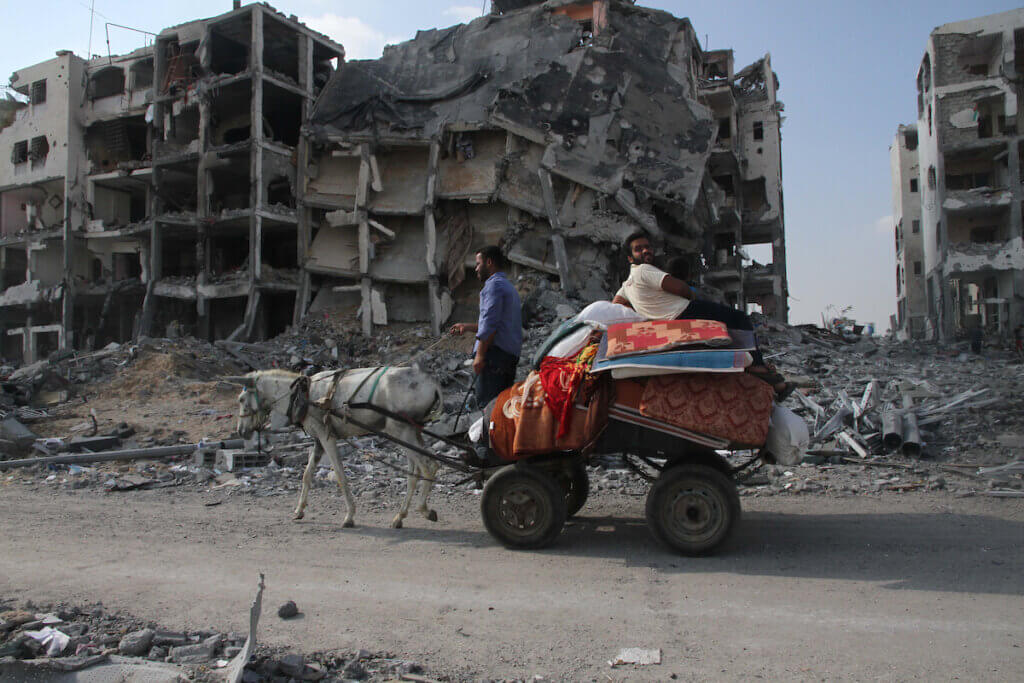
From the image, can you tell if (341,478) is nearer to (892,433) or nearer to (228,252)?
(892,433)

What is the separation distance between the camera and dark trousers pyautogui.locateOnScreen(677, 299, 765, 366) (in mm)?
5340

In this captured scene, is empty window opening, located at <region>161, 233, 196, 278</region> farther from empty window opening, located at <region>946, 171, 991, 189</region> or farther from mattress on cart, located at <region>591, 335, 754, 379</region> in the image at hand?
empty window opening, located at <region>946, 171, 991, 189</region>

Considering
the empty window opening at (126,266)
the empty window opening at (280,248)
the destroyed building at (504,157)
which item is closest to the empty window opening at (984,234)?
the destroyed building at (504,157)

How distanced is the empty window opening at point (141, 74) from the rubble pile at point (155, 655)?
35848mm

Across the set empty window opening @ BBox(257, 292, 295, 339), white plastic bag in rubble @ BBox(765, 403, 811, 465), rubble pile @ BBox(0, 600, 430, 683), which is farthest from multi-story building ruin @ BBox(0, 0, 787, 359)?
rubble pile @ BBox(0, 600, 430, 683)

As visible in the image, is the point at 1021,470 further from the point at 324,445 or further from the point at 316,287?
the point at 316,287

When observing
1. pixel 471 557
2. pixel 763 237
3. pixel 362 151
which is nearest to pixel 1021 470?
pixel 471 557

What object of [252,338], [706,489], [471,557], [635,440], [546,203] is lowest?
[471,557]

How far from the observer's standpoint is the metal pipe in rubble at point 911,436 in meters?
9.05

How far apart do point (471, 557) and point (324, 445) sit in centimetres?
241

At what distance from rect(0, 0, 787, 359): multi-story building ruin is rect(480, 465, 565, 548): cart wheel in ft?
57.5

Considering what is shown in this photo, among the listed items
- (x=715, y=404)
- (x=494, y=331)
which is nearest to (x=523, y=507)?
(x=494, y=331)

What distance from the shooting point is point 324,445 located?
708 cm

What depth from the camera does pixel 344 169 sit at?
27.3 metres
